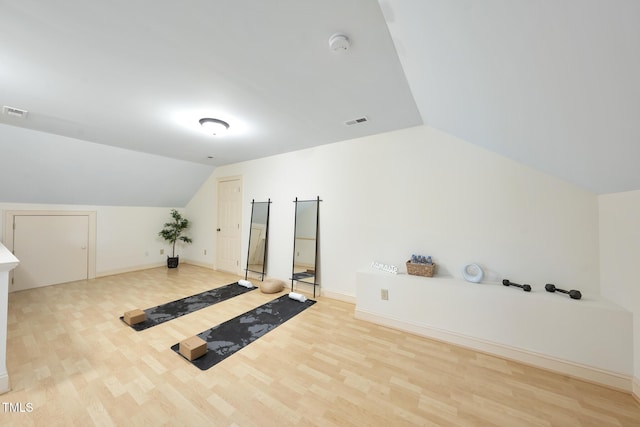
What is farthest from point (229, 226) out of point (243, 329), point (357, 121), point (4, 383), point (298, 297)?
point (357, 121)

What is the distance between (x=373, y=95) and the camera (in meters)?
2.14

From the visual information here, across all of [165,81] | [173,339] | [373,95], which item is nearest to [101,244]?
[173,339]

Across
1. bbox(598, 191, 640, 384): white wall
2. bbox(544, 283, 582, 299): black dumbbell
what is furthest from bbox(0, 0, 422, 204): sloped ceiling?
bbox(544, 283, 582, 299): black dumbbell

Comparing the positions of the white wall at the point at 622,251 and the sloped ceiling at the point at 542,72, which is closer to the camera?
the sloped ceiling at the point at 542,72

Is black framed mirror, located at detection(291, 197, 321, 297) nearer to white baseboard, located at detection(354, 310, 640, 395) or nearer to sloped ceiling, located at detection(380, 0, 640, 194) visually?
white baseboard, located at detection(354, 310, 640, 395)

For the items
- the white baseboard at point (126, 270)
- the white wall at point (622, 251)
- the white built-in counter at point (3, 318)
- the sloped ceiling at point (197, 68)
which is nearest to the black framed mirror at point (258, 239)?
the sloped ceiling at point (197, 68)

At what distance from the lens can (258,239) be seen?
14.7 feet

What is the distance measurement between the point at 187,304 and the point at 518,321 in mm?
3980

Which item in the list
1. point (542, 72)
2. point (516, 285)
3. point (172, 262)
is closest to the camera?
point (542, 72)

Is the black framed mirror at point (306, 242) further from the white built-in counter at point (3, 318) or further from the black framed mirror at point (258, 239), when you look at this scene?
the white built-in counter at point (3, 318)

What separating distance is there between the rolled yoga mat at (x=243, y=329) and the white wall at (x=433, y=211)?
74cm

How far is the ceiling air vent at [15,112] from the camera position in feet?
7.88

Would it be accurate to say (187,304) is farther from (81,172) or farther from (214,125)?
(81,172)

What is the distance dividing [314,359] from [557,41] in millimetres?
2554
